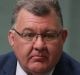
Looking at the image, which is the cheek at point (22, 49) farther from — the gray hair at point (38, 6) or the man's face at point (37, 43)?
the gray hair at point (38, 6)

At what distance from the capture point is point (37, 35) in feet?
4.84

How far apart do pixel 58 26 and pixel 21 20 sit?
0.61ft

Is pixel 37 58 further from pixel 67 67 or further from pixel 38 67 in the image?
pixel 67 67

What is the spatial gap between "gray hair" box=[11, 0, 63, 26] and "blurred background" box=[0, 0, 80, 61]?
1233 millimetres

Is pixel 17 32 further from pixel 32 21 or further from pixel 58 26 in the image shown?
pixel 58 26

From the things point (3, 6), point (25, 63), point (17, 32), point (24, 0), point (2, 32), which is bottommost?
point (2, 32)

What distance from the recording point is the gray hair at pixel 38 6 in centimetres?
153

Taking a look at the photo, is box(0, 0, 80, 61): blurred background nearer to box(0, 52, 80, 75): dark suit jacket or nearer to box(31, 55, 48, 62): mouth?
box(0, 52, 80, 75): dark suit jacket

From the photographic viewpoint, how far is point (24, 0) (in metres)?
1.58

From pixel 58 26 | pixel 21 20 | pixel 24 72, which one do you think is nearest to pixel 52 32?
pixel 58 26

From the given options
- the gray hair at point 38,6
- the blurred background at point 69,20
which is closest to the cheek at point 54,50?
the gray hair at point 38,6

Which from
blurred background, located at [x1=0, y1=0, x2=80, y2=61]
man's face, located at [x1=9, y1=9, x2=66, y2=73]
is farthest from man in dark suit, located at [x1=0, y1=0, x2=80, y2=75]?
blurred background, located at [x1=0, y1=0, x2=80, y2=61]

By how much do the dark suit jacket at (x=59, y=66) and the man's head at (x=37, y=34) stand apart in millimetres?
177

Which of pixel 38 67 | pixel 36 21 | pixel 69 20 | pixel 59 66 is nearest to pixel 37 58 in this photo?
pixel 38 67
